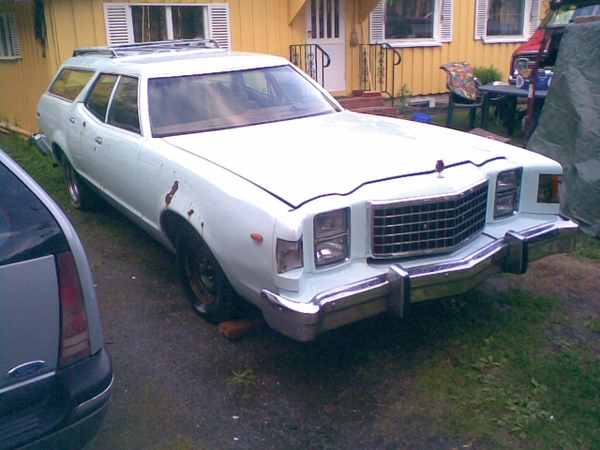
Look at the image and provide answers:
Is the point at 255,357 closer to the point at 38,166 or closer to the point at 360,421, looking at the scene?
the point at 360,421

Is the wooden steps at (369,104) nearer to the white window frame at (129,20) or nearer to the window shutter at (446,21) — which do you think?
the white window frame at (129,20)

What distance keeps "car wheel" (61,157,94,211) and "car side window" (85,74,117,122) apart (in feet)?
2.77

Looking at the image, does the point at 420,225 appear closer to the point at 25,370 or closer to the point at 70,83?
the point at 25,370

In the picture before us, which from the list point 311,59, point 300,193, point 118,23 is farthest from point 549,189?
point 311,59

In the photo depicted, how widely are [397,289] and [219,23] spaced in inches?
338

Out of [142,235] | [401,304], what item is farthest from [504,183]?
[142,235]

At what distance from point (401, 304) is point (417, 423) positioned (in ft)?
1.94

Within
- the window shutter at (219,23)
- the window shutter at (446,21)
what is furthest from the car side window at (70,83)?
the window shutter at (446,21)

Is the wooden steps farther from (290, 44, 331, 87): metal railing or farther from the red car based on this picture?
the red car

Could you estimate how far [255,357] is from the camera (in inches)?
147

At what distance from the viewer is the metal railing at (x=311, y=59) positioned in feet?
37.8

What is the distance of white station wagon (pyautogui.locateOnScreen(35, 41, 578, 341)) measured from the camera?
10.4ft

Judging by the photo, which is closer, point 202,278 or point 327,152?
point 327,152

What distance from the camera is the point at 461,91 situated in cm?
1052
